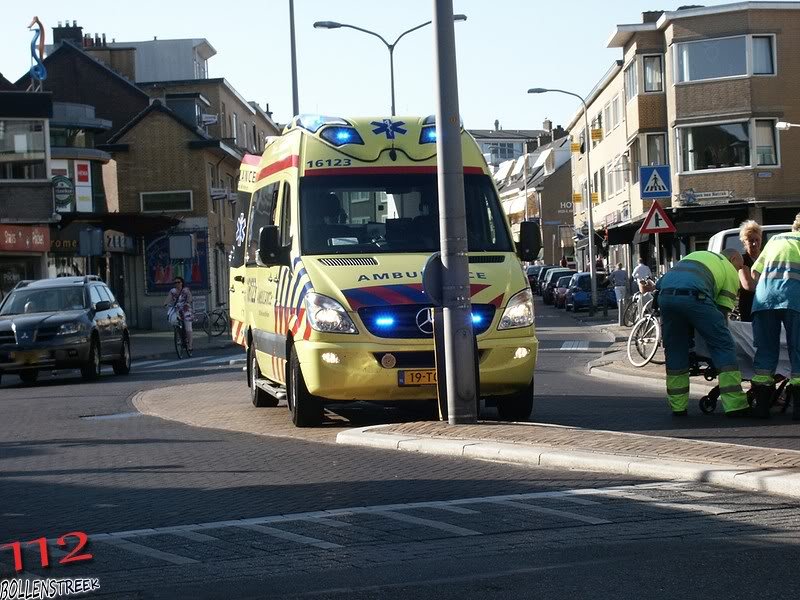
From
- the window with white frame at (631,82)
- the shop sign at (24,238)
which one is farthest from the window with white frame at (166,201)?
the window with white frame at (631,82)

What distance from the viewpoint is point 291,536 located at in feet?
24.5

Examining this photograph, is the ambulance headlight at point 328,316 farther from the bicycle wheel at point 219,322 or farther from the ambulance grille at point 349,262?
the bicycle wheel at point 219,322

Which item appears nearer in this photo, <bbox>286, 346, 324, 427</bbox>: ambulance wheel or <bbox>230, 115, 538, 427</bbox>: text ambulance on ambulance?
<bbox>230, 115, 538, 427</bbox>: text ambulance on ambulance

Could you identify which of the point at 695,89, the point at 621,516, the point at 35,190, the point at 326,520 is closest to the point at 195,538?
the point at 326,520

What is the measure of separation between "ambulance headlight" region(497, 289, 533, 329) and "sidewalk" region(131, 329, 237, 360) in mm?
21853

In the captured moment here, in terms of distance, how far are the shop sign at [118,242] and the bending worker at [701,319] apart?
37874 millimetres

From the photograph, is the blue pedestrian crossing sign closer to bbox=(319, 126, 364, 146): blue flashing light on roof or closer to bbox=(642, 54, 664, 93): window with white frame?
bbox=(319, 126, 364, 146): blue flashing light on roof

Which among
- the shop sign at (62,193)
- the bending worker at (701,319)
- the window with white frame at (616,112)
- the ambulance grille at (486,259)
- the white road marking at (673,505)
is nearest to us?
the white road marking at (673,505)

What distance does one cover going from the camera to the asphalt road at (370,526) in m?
6.18

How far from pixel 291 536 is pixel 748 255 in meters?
8.77

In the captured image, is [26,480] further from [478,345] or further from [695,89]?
[695,89]

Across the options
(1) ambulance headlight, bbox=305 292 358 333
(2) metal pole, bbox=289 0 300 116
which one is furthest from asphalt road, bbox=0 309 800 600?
(2) metal pole, bbox=289 0 300 116

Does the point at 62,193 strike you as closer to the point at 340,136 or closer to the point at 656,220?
the point at 656,220

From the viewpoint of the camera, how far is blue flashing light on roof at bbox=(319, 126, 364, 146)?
1398 centimetres
